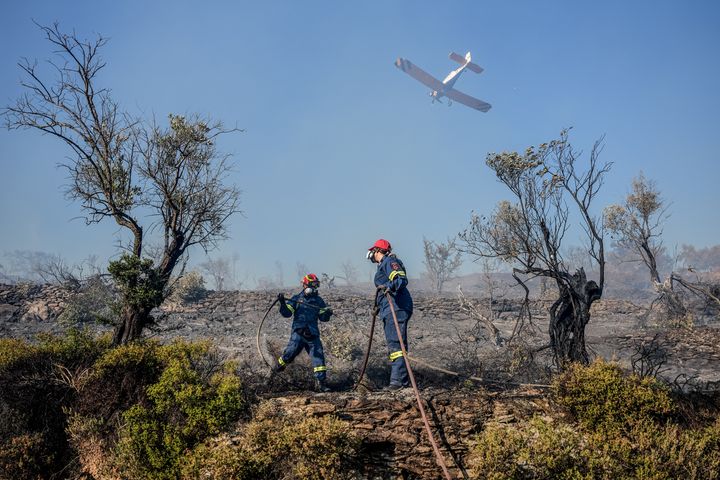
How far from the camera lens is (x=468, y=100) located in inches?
1693

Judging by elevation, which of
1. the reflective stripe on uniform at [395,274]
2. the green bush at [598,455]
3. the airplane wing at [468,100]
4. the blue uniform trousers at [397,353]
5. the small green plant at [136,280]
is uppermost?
the airplane wing at [468,100]

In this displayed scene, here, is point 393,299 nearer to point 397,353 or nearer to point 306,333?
point 397,353

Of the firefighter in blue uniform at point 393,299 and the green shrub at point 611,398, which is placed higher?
the firefighter in blue uniform at point 393,299

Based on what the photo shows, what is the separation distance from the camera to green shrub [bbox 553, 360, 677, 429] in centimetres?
502

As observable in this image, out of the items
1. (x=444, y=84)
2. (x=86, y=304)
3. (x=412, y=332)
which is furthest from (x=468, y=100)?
(x=86, y=304)

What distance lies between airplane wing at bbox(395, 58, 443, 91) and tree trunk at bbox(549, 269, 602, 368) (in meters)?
36.7

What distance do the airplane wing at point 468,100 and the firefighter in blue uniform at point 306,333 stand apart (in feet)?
126

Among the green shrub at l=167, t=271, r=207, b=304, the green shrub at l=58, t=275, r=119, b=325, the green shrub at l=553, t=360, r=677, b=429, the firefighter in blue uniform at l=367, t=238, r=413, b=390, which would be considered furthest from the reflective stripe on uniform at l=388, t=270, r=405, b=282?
the green shrub at l=167, t=271, r=207, b=304

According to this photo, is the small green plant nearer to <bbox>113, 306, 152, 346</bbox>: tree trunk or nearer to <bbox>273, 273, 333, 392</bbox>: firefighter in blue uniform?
<bbox>113, 306, 152, 346</bbox>: tree trunk

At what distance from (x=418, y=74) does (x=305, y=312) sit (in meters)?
37.8

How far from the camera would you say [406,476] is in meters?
4.95

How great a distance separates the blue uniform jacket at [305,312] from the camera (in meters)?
8.00

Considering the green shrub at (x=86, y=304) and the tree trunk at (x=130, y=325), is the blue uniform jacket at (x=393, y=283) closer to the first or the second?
the tree trunk at (x=130, y=325)

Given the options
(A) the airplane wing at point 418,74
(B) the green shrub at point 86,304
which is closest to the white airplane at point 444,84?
(A) the airplane wing at point 418,74
